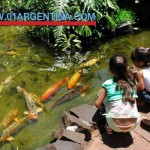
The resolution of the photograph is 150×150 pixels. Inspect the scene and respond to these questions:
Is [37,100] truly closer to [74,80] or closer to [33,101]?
[33,101]

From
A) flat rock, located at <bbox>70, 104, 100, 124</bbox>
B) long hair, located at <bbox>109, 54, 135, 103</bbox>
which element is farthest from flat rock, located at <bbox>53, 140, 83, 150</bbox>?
long hair, located at <bbox>109, 54, 135, 103</bbox>

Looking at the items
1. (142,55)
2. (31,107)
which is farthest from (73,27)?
(142,55)

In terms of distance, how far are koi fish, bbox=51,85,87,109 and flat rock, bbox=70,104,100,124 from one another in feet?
3.52

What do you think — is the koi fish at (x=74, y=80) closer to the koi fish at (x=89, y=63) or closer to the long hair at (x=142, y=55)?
the koi fish at (x=89, y=63)

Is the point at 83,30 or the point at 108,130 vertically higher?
the point at 83,30

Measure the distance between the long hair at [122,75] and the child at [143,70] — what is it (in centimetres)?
46

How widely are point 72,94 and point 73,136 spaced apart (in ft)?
6.56

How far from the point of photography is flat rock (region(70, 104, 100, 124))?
5123 mm

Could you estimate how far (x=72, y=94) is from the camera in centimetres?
667

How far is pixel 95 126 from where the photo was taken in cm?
499

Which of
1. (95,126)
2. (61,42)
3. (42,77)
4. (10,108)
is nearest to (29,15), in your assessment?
(61,42)

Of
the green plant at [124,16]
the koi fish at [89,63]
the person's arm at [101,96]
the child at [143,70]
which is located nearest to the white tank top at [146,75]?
the child at [143,70]

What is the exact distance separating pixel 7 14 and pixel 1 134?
18.8ft

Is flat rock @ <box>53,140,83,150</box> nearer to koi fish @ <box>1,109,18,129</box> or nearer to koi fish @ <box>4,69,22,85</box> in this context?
koi fish @ <box>1,109,18,129</box>
